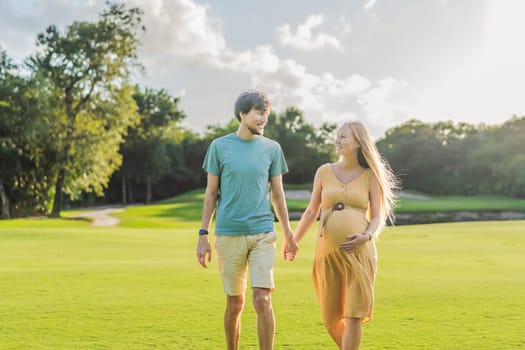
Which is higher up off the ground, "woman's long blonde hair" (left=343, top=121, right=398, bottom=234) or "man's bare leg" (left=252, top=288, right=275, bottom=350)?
"woman's long blonde hair" (left=343, top=121, right=398, bottom=234)

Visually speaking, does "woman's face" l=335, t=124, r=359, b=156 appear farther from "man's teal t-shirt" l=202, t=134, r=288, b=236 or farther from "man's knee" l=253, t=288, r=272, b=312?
"man's knee" l=253, t=288, r=272, b=312

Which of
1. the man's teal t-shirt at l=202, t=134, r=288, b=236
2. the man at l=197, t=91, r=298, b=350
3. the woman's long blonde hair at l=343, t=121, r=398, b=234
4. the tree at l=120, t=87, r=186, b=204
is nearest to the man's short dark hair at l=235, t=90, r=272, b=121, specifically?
the man at l=197, t=91, r=298, b=350

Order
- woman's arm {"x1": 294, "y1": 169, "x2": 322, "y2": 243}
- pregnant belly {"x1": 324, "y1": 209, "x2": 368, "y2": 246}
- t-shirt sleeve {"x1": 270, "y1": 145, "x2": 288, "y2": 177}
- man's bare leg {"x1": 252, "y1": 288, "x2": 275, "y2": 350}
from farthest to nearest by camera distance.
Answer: woman's arm {"x1": 294, "y1": 169, "x2": 322, "y2": 243} < t-shirt sleeve {"x1": 270, "y1": 145, "x2": 288, "y2": 177} < pregnant belly {"x1": 324, "y1": 209, "x2": 368, "y2": 246} < man's bare leg {"x1": 252, "y1": 288, "x2": 275, "y2": 350}

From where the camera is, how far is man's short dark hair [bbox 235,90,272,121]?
17.7 ft

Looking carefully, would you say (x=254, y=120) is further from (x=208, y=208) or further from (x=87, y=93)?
(x=87, y=93)

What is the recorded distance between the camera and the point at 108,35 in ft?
145

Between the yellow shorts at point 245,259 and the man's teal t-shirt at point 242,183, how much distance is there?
0.23ft

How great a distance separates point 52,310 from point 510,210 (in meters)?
50.0

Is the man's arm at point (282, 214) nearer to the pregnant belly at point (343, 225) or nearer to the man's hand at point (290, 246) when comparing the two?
the man's hand at point (290, 246)

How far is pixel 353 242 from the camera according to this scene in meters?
5.22

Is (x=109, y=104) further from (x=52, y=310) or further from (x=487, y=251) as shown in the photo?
(x=52, y=310)

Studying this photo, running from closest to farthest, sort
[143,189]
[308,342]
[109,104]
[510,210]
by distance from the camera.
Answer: [308,342], [109,104], [510,210], [143,189]

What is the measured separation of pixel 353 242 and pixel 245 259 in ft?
3.00

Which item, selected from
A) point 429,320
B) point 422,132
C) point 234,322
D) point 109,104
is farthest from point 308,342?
point 422,132
